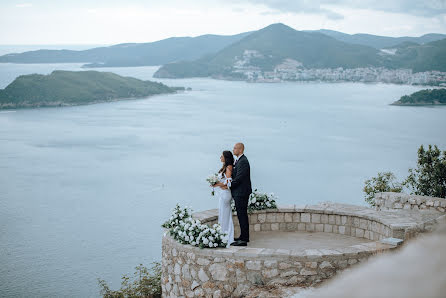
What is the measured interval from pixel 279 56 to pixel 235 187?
181735mm

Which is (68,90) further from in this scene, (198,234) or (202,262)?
(202,262)

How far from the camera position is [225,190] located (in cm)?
664

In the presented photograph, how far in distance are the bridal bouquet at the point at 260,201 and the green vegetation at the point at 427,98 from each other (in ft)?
318

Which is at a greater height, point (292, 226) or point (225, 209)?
point (225, 209)

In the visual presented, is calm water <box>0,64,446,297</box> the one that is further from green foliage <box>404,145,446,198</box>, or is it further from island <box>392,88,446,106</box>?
green foliage <box>404,145,446,198</box>

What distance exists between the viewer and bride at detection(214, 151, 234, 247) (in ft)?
21.6

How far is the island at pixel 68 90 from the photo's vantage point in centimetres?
11288

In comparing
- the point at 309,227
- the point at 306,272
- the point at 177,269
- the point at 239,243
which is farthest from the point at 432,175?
the point at 177,269

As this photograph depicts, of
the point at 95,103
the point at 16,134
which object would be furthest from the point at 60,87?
the point at 16,134

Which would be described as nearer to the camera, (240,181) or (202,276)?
(202,276)

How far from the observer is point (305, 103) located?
4400 inches

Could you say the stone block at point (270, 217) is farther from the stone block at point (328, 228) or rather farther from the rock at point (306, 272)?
the rock at point (306, 272)

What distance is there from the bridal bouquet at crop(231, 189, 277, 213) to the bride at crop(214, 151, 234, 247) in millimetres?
973

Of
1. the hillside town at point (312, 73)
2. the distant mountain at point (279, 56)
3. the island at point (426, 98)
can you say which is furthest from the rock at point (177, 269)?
the distant mountain at point (279, 56)
